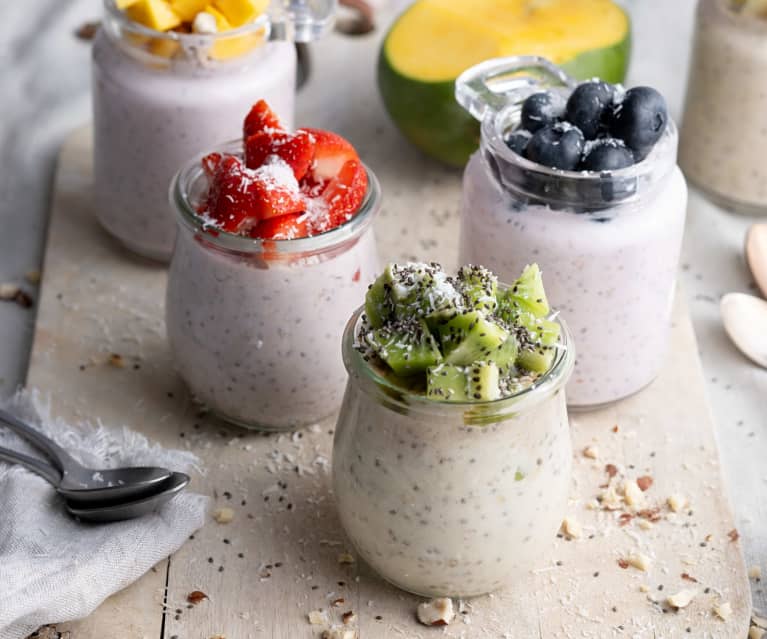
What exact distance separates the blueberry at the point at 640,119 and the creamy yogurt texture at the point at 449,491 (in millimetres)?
397

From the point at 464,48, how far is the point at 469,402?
1.10 m

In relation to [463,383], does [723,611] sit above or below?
below

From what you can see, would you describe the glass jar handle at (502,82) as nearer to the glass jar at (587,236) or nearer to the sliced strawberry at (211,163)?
the glass jar at (587,236)

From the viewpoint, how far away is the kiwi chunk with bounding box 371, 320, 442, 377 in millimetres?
1264

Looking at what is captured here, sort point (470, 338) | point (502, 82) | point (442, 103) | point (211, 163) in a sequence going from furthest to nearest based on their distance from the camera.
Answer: point (442, 103)
point (502, 82)
point (211, 163)
point (470, 338)

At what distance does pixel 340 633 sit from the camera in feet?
4.56

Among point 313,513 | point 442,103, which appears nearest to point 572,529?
point 313,513

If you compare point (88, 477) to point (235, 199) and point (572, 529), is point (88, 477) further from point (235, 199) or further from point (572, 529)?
point (572, 529)

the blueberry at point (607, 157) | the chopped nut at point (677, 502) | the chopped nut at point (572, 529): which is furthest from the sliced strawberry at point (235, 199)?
the chopped nut at point (677, 502)

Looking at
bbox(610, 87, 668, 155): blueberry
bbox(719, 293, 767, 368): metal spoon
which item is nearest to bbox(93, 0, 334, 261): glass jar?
bbox(610, 87, 668, 155): blueberry

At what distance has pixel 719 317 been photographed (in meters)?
2.01

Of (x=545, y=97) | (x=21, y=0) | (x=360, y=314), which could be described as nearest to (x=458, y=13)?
(x=545, y=97)

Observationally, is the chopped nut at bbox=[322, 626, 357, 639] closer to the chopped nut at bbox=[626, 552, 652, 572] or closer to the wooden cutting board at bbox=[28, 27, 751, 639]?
the wooden cutting board at bbox=[28, 27, 751, 639]

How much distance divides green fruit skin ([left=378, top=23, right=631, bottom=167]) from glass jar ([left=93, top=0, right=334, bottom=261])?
0.84 feet
